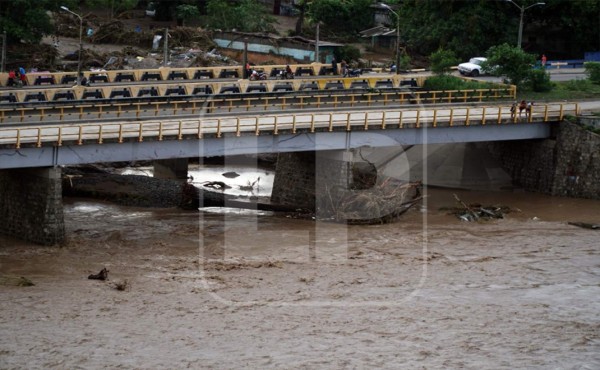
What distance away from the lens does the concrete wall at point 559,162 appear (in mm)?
58875

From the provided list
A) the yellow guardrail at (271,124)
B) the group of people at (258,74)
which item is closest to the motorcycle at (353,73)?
the group of people at (258,74)

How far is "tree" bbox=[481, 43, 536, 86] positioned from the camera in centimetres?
6969

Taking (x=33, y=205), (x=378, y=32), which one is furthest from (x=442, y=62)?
(x=33, y=205)

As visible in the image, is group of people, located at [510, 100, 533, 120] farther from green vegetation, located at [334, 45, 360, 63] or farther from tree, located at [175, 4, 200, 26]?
tree, located at [175, 4, 200, 26]

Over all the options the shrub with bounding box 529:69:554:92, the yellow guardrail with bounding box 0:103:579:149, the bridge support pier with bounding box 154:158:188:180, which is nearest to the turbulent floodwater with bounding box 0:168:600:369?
the yellow guardrail with bounding box 0:103:579:149

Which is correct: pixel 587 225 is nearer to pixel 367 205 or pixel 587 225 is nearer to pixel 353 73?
pixel 367 205

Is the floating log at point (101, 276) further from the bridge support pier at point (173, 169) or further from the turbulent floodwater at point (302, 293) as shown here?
the bridge support pier at point (173, 169)

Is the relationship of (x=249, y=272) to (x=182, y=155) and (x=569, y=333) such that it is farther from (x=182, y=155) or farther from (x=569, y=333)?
(x=569, y=333)

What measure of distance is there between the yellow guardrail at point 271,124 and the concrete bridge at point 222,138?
4 cm

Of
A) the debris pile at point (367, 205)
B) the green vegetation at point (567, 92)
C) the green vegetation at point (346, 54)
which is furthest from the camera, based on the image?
the green vegetation at point (346, 54)

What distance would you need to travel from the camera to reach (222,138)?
52.5m

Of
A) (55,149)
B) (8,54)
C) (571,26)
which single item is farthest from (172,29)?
(55,149)

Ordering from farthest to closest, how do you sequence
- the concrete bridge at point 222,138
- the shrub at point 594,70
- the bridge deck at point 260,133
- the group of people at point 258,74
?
the shrub at point 594,70 → the group of people at point 258,74 → the bridge deck at point 260,133 → the concrete bridge at point 222,138

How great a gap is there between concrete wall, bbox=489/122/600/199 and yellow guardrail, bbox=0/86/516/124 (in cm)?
410
